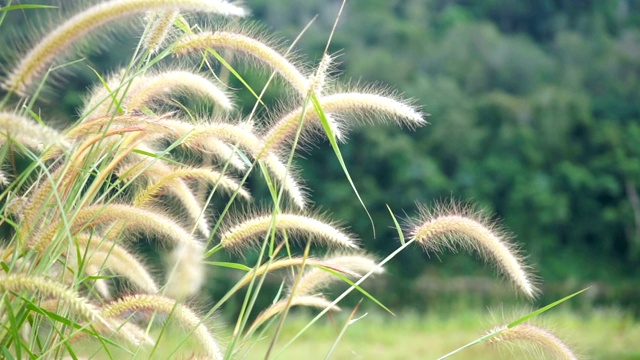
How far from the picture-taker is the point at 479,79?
19.3 meters

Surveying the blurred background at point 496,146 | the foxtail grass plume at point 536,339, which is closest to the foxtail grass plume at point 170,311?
the foxtail grass plume at point 536,339

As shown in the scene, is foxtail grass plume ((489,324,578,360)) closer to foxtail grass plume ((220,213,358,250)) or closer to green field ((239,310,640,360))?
foxtail grass plume ((220,213,358,250))

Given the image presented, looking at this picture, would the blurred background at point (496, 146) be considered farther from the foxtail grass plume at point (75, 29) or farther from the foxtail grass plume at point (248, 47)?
the foxtail grass plume at point (75, 29)

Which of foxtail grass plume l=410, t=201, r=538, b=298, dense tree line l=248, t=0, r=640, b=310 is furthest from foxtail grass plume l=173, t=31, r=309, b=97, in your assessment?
dense tree line l=248, t=0, r=640, b=310

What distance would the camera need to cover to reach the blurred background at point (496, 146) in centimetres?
1644

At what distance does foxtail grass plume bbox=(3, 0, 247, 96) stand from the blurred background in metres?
13.4

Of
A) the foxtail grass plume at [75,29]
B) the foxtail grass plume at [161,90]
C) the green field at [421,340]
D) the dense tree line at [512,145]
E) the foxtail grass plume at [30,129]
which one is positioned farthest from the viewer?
the dense tree line at [512,145]

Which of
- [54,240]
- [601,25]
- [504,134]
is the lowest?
[54,240]

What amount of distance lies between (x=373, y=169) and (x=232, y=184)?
16344 millimetres

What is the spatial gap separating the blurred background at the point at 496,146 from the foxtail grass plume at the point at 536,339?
43.1 feet

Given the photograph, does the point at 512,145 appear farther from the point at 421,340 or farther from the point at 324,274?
the point at 324,274

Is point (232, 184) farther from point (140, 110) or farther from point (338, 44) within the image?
point (338, 44)

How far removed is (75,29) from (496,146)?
1746cm

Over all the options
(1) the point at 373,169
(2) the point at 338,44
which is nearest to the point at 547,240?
(1) the point at 373,169
